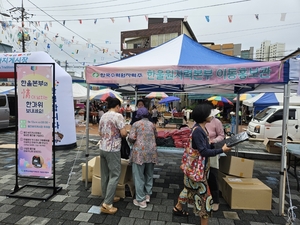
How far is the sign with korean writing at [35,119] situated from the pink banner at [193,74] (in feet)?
2.48

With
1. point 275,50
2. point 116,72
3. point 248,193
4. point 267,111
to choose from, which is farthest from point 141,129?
point 275,50

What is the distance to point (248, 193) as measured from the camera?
10.6ft

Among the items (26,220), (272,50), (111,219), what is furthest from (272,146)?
(272,50)

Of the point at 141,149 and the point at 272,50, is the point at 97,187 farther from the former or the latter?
the point at 272,50

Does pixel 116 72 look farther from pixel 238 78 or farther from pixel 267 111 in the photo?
pixel 267 111

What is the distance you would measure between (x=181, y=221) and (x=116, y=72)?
98.1 inches

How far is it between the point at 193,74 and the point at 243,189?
1.95m

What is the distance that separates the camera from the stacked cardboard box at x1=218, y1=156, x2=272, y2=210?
3.22 metres

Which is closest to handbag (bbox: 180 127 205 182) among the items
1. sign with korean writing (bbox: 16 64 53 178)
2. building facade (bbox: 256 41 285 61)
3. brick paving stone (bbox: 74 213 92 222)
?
brick paving stone (bbox: 74 213 92 222)

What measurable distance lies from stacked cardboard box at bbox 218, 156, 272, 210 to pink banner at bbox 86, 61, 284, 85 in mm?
1508

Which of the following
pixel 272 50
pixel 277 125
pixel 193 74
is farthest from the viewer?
pixel 272 50

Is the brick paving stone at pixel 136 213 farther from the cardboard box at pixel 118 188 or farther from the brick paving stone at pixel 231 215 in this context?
the brick paving stone at pixel 231 215

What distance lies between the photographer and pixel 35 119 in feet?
11.5

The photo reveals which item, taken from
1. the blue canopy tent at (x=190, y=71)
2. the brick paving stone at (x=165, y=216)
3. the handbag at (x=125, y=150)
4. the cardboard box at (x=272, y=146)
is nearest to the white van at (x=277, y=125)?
the cardboard box at (x=272, y=146)
